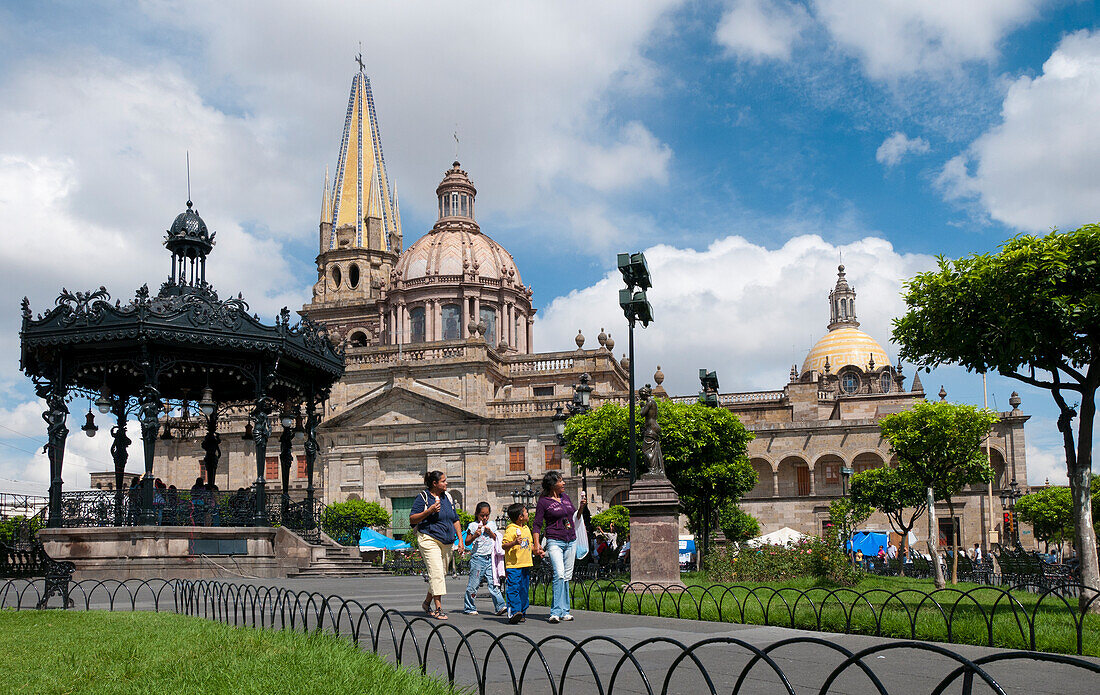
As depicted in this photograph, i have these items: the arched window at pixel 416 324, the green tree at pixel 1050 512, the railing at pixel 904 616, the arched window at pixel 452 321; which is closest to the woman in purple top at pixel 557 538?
the railing at pixel 904 616

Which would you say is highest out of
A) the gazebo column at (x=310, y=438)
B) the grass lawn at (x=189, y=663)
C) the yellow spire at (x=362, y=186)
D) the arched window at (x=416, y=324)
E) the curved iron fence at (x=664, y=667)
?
the yellow spire at (x=362, y=186)

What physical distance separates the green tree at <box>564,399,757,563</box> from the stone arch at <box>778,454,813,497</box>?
2023 cm

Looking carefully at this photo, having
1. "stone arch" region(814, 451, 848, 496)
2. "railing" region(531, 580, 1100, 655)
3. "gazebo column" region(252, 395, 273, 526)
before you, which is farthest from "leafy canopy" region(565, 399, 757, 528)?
"stone arch" region(814, 451, 848, 496)

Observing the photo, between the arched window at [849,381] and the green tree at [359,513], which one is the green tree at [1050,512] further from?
the green tree at [359,513]

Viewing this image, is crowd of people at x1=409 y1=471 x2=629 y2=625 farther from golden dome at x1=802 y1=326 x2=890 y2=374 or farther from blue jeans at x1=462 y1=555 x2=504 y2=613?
golden dome at x1=802 y1=326 x2=890 y2=374

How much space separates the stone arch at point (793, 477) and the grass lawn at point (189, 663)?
155 ft

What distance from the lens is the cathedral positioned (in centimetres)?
4938

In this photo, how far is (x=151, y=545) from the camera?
2033cm

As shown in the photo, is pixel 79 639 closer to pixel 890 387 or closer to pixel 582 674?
pixel 582 674

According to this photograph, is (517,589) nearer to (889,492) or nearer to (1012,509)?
(889,492)

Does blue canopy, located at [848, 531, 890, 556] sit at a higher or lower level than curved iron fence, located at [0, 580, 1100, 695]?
lower

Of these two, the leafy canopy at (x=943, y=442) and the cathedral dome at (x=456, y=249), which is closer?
the leafy canopy at (x=943, y=442)

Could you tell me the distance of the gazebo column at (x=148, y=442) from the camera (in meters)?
20.3

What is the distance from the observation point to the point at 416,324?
195 feet
